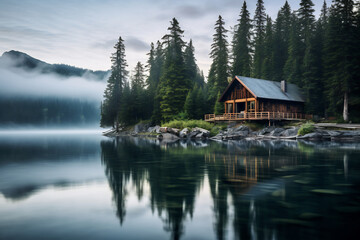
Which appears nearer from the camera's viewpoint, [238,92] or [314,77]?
[314,77]

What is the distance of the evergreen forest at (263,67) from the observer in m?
37.0

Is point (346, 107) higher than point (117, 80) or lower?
lower

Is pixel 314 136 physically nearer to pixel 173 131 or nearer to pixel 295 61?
pixel 295 61

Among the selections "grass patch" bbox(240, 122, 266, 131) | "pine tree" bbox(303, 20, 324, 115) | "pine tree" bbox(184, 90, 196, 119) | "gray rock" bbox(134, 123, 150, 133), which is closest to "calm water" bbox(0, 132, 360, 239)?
"grass patch" bbox(240, 122, 266, 131)

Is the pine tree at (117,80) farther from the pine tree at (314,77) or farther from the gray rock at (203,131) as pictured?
the pine tree at (314,77)

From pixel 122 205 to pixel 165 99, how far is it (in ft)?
159

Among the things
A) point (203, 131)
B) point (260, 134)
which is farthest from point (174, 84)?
point (260, 134)

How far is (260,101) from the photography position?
42.5 meters

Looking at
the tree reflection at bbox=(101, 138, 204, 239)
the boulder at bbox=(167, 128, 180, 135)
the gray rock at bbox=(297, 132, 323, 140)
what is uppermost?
the boulder at bbox=(167, 128, 180, 135)

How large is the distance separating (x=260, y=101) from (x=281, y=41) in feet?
84.0

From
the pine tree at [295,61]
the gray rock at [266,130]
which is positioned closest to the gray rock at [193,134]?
the gray rock at [266,130]

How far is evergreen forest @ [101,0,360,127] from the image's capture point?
37.0 m

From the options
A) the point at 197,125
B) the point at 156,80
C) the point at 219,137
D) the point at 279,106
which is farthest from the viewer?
the point at 156,80

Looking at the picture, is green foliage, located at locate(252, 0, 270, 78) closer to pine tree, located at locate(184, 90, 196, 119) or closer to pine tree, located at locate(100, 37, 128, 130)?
pine tree, located at locate(184, 90, 196, 119)
